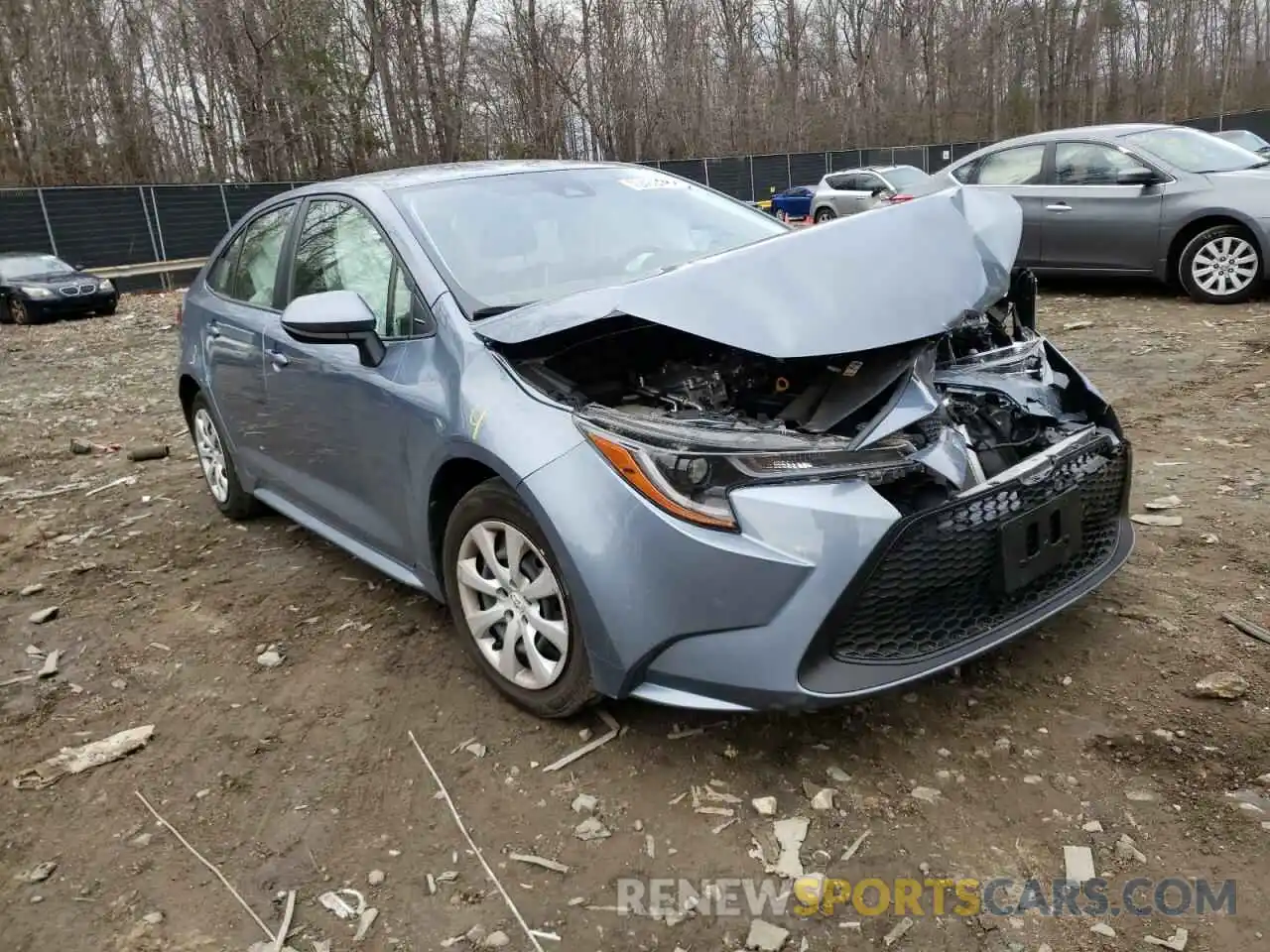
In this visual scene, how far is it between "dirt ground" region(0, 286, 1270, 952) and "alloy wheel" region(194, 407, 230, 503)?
0.79 meters

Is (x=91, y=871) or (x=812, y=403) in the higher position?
(x=812, y=403)

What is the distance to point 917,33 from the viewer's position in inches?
1670

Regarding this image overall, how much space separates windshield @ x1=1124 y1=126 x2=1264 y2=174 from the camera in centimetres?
790

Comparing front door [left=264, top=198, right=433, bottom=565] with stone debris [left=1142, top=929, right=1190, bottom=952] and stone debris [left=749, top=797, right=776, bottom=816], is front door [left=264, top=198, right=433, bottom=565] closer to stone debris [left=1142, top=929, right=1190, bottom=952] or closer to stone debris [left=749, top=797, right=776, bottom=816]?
stone debris [left=749, top=797, right=776, bottom=816]

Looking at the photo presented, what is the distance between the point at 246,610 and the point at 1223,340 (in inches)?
260

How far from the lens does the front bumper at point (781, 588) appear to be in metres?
2.19

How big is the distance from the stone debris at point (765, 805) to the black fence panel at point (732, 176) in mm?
30388

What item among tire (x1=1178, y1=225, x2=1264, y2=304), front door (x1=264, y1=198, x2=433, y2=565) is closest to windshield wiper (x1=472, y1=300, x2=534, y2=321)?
front door (x1=264, y1=198, x2=433, y2=565)

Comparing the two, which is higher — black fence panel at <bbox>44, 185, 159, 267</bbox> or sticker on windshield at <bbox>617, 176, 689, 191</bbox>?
black fence panel at <bbox>44, 185, 159, 267</bbox>

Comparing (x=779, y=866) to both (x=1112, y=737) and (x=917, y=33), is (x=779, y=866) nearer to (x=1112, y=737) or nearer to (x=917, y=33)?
(x=1112, y=737)

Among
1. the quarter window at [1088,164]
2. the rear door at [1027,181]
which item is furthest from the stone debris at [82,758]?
the quarter window at [1088,164]

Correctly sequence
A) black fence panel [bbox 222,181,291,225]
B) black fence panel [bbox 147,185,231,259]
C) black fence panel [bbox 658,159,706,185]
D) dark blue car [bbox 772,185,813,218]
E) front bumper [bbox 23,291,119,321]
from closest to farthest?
front bumper [bbox 23,291,119,321], dark blue car [bbox 772,185,813,218], black fence panel [bbox 147,185,231,259], black fence panel [bbox 222,181,291,225], black fence panel [bbox 658,159,706,185]

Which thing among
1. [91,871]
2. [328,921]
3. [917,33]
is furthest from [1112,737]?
[917,33]

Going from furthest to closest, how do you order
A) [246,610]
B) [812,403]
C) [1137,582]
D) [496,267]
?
[246,610] < [1137,582] < [496,267] < [812,403]
